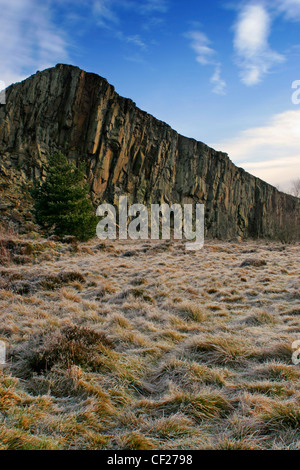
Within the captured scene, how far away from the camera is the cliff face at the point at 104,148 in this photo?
105 feet

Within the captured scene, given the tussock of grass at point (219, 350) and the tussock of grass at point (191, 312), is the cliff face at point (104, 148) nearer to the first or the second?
the tussock of grass at point (191, 312)

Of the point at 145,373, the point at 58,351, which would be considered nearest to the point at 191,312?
the point at 145,373

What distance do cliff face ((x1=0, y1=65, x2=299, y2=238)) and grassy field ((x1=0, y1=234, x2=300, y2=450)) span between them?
22.3m

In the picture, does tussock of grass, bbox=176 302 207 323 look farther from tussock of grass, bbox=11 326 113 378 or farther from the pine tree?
the pine tree

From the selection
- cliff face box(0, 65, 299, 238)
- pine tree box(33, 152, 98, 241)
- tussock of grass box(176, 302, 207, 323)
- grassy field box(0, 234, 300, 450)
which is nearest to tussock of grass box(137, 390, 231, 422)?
grassy field box(0, 234, 300, 450)

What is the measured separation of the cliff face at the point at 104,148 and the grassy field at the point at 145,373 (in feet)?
73.2

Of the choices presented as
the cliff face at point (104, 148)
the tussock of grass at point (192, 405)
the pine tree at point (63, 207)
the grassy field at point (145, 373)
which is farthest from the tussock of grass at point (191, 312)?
the cliff face at point (104, 148)

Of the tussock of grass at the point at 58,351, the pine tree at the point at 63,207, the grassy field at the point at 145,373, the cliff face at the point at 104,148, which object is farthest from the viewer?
the cliff face at the point at 104,148

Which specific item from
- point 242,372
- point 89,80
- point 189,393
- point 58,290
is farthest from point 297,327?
point 89,80

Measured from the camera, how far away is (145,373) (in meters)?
3.65

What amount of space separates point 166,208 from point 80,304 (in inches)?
1595

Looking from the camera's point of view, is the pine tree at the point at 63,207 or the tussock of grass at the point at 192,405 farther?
the pine tree at the point at 63,207

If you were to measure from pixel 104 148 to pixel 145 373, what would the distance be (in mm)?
37197
